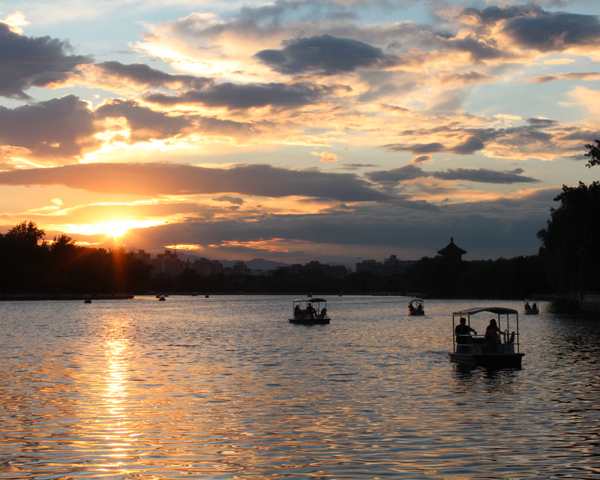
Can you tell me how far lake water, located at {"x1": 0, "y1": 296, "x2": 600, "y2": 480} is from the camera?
49.5ft

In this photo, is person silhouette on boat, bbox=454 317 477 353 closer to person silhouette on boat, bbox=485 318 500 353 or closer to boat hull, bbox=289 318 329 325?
person silhouette on boat, bbox=485 318 500 353

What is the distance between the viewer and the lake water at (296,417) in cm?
1509

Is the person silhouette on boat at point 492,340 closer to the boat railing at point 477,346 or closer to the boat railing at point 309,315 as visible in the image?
the boat railing at point 477,346

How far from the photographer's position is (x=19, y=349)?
4797 centimetres

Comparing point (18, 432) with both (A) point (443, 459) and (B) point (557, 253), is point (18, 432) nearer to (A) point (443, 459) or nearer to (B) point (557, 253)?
(A) point (443, 459)

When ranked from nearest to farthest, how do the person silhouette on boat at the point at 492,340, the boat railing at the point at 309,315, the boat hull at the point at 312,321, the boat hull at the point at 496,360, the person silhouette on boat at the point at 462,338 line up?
1. the boat hull at the point at 496,360
2. the person silhouette on boat at the point at 492,340
3. the person silhouette on boat at the point at 462,338
4. the boat hull at the point at 312,321
5. the boat railing at the point at 309,315

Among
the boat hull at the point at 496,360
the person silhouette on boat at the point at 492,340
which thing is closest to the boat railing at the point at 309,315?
the person silhouette on boat at the point at 492,340

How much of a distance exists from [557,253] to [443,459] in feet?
293

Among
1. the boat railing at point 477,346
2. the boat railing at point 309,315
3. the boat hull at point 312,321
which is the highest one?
the boat railing at point 477,346

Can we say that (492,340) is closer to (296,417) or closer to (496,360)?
(496,360)

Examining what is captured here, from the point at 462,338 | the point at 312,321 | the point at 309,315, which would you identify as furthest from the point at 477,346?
the point at 309,315

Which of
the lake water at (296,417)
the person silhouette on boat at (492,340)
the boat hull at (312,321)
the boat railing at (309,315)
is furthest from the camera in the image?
the boat railing at (309,315)

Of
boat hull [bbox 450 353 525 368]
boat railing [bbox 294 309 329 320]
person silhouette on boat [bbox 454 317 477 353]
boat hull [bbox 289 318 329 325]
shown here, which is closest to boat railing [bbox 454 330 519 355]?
person silhouette on boat [bbox 454 317 477 353]

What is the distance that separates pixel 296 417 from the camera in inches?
838
